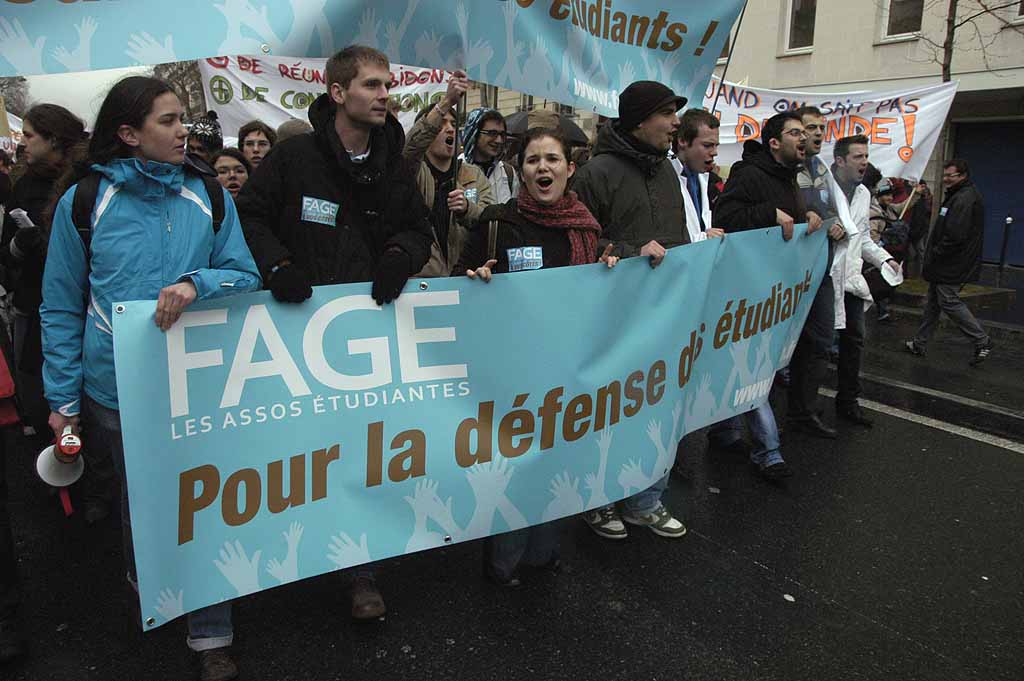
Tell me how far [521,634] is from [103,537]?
2027 millimetres

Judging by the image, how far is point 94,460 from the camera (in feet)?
9.63

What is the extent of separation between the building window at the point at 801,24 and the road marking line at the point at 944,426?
14605 mm

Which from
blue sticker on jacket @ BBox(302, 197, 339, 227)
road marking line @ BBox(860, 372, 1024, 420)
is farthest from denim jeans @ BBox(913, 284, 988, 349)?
blue sticker on jacket @ BBox(302, 197, 339, 227)

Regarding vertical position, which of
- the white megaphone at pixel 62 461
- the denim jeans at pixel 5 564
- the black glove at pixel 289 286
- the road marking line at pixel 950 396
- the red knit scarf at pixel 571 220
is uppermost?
the red knit scarf at pixel 571 220

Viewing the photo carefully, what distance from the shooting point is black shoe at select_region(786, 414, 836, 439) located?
5070 mm

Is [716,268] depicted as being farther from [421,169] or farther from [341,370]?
[341,370]

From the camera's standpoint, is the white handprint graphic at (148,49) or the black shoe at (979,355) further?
the black shoe at (979,355)

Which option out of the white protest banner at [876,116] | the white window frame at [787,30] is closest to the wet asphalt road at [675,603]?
the white protest banner at [876,116]

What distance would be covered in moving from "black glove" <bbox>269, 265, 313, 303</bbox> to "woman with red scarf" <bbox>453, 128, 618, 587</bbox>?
77 cm

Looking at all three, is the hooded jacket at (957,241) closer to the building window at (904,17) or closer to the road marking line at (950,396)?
the road marking line at (950,396)

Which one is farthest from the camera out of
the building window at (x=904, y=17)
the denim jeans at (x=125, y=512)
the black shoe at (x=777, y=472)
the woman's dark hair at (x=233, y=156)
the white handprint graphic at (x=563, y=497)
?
the building window at (x=904, y=17)

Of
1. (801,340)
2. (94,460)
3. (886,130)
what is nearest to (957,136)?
(886,130)

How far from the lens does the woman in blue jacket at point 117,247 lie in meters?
2.42

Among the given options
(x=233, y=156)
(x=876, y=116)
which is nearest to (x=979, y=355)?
(x=876, y=116)
